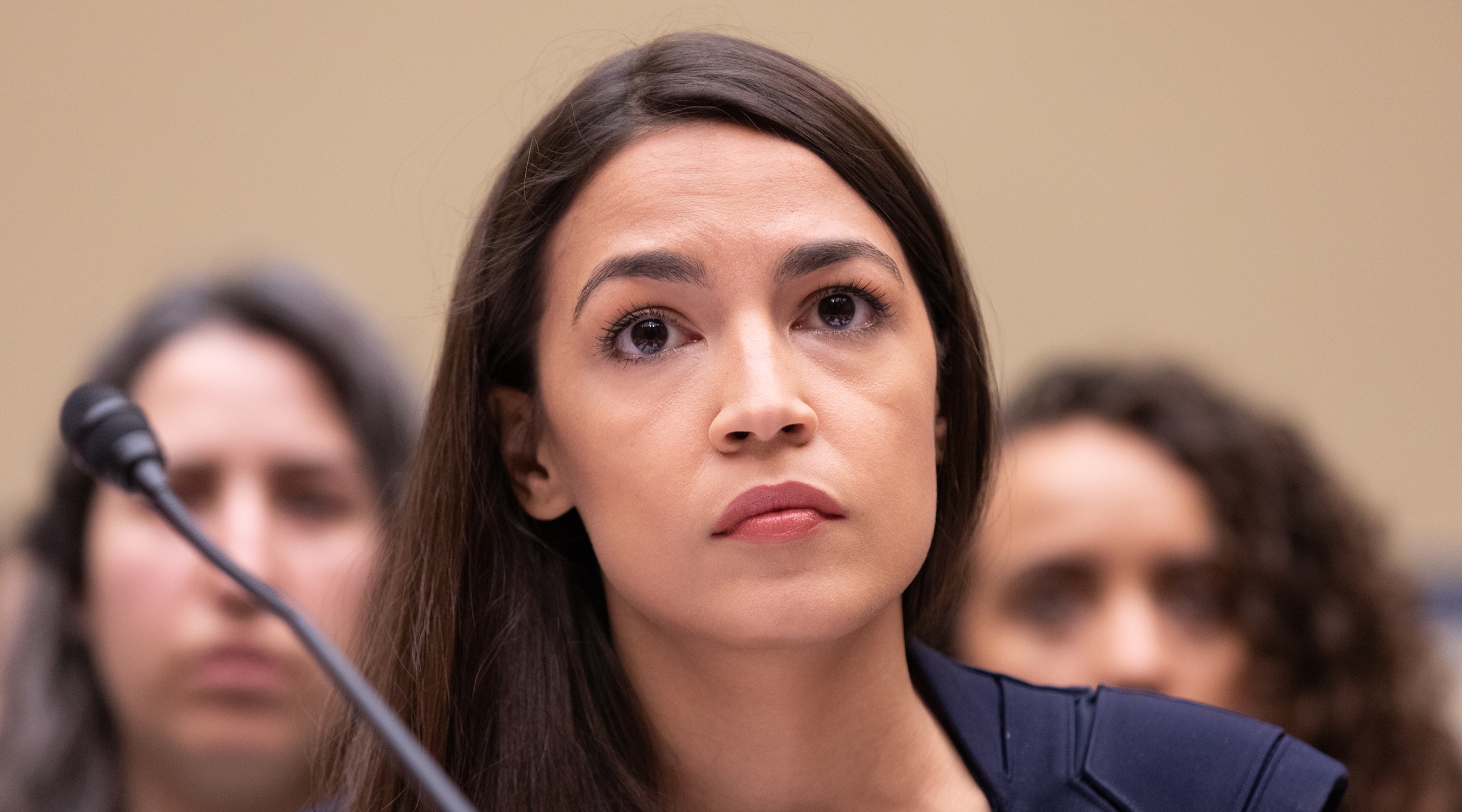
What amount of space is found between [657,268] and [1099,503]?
46.5 inches

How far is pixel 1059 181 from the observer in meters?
3.71

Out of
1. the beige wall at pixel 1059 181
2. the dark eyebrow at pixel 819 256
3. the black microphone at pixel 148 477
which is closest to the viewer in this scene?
the black microphone at pixel 148 477

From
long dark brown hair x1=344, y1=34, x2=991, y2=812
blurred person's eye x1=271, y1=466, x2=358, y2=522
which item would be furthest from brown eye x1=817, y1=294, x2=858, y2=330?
blurred person's eye x1=271, y1=466, x2=358, y2=522

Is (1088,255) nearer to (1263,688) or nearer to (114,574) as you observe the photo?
(1263,688)

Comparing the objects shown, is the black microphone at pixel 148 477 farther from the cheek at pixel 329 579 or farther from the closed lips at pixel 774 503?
the cheek at pixel 329 579

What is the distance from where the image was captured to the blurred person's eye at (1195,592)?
232cm

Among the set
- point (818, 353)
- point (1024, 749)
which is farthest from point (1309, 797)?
point (818, 353)

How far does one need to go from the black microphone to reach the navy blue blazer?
559 mm

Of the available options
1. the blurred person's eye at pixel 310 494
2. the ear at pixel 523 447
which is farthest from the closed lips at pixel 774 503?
the blurred person's eye at pixel 310 494

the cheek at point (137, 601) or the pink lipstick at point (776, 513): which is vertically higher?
the pink lipstick at point (776, 513)

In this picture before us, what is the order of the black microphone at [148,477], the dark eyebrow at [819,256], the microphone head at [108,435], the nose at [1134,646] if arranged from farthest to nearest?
the nose at [1134,646] < the dark eyebrow at [819,256] < the microphone head at [108,435] < the black microphone at [148,477]

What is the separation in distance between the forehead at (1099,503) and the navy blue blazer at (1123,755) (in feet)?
2.29

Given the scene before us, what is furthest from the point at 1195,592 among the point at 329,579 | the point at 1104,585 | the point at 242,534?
the point at 242,534

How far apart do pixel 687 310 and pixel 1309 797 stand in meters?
0.78
